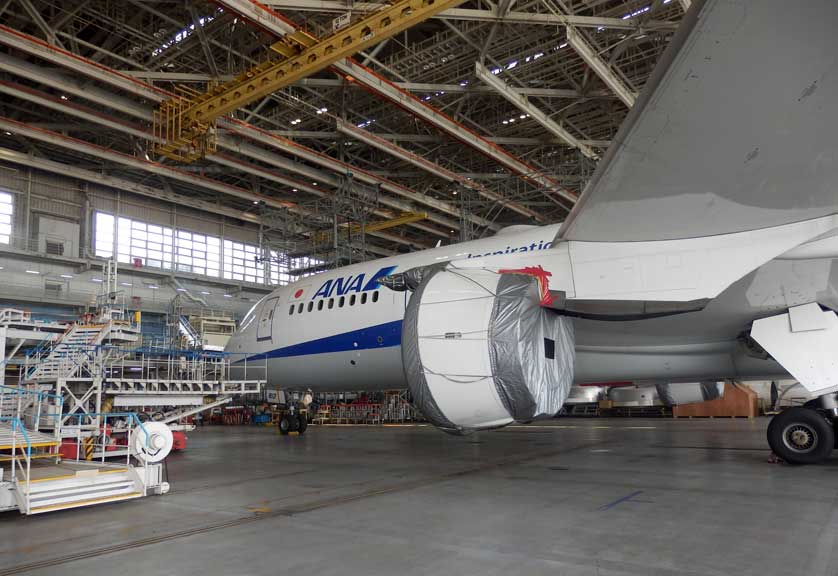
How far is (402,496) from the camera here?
21.9ft

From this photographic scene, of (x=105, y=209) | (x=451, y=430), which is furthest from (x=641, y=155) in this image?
(x=105, y=209)

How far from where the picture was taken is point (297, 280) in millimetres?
19141

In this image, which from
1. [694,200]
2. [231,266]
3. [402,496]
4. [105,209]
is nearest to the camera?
[694,200]

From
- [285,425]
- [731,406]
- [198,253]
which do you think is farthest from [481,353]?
[198,253]

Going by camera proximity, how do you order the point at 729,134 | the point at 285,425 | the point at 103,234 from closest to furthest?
the point at 729,134
the point at 285,425
the point at 103,234

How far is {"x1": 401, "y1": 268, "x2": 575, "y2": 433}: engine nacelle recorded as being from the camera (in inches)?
280

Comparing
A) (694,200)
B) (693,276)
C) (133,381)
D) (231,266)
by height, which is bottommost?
(133,381)

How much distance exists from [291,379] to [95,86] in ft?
45.4

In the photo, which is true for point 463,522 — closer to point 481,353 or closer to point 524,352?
point 481,353

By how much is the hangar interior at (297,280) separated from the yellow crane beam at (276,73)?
9 cm

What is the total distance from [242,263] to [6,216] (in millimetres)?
12168

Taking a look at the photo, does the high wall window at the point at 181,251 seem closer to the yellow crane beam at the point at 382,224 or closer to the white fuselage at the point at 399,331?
the yellow crane beam at the point at 382,224

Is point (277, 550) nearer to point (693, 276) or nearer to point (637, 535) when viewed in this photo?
point (637, 535)

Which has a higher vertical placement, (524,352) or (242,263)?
(242,263)
